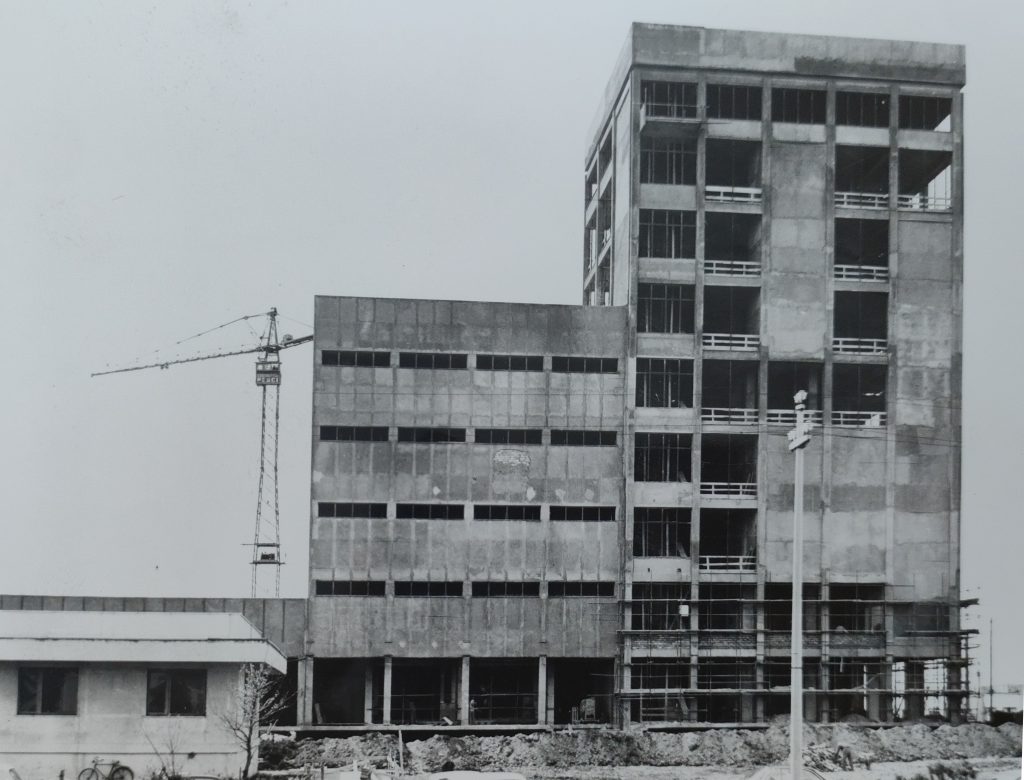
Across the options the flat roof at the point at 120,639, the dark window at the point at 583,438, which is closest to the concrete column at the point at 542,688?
the dark window at the point at 583,438

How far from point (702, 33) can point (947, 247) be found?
1268 centimetres

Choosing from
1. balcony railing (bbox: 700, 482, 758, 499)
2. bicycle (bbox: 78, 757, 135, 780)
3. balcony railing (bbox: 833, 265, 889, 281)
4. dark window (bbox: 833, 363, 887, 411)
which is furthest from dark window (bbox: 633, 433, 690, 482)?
bicycle (bbox: 78, 757, 135, 780)

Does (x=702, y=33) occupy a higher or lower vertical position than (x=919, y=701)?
higher

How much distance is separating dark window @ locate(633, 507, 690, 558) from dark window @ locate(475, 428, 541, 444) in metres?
5.19

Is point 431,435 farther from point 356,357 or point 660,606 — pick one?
point 660,606

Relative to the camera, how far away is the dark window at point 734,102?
51.2 m

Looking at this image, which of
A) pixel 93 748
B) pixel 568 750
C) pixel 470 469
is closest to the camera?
→ pixel 93 748

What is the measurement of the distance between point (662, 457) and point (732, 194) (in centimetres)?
1082

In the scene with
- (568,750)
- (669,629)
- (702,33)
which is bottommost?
(568,750)

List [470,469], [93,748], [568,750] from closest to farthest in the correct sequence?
[93,748] < [568,750] < [470,469]

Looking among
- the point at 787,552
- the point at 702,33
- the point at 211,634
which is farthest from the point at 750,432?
the point at 211,634

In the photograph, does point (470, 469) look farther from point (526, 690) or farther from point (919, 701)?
point (919, 701)

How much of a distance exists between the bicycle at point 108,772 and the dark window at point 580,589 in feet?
73.3

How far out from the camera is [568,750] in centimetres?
4419
